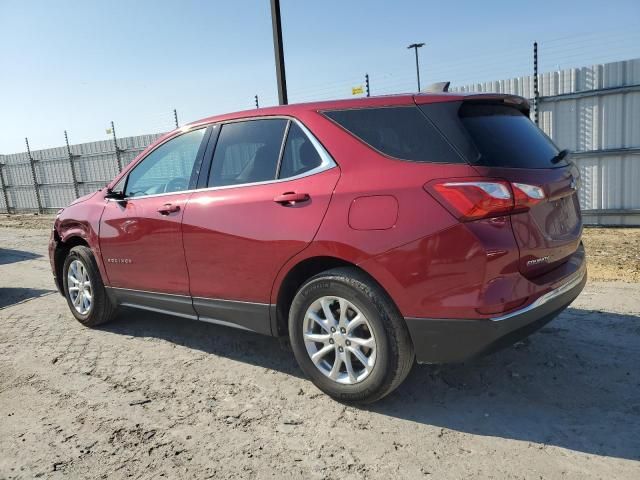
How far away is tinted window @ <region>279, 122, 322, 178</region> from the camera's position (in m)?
3.09

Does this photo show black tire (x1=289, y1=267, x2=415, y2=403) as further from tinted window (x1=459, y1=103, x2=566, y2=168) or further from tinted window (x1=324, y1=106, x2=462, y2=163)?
tinted window (x1=459, y1=103, x2=566, y2=168)

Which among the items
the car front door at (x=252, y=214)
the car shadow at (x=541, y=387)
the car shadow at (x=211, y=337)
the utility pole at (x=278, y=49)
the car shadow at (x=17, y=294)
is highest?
the utility pole at (x=278, y=49)


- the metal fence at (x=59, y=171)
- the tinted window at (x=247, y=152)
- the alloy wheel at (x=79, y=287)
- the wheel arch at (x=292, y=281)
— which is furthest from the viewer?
the metal fence at (x=59, y=171)

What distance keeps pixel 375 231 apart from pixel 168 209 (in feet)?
5.94

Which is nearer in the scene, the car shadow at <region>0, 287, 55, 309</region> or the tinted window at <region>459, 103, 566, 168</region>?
the tinted window at <region>459, 103, 566, 168</region>

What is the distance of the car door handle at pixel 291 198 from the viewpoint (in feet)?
9.83

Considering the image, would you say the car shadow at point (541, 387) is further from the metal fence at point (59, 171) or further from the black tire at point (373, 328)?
the metal fence at point (59, 171)

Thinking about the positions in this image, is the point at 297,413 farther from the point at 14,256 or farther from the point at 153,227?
the point at 14,256

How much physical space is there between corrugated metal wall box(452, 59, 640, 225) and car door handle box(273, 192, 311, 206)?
25.9 feet

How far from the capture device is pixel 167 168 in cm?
409

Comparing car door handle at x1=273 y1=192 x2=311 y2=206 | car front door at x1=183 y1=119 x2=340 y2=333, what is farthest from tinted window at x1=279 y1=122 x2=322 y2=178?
car door handle at x1=273 y1=192 x2=311 y2=206

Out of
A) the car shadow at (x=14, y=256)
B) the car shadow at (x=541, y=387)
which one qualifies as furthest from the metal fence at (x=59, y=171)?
the car shadow at (x=541, y=387)

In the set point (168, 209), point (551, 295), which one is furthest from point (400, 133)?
point (168, 209)

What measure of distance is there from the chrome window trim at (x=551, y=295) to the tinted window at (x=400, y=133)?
814mm
